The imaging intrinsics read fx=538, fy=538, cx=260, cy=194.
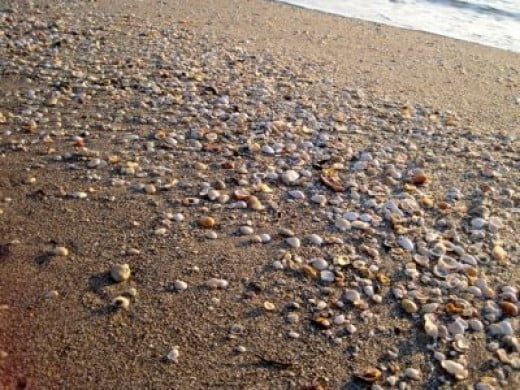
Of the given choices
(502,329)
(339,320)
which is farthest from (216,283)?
(502,329)

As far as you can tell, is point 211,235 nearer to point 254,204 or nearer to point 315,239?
point 254,204

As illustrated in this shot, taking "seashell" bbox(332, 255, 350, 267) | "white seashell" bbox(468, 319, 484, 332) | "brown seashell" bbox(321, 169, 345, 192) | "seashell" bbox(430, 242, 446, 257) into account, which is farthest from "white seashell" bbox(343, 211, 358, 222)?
"white seashell" bbox(468, 319, 484, 332)

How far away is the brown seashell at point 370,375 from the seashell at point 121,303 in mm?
1156

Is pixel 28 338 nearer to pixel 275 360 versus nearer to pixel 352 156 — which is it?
pixel 275 360

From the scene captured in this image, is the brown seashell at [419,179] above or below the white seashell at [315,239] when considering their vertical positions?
above

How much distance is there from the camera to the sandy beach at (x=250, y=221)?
8.16 ft

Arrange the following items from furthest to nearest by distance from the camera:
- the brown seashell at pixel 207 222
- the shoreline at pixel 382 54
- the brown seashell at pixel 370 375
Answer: the shoreline at pixel 382 54 → the brown seashell at pixel 207 222 → the brown seashell at pixel 370 375

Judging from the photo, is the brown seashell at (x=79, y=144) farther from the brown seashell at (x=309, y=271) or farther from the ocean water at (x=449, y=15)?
the ocean water at (x=449, y=15)

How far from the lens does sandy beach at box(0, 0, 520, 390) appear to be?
97.9 inches

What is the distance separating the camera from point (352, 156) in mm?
4152

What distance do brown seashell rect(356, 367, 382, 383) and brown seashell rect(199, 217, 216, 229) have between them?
4.27 feet

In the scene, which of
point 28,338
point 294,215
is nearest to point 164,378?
point 28,338

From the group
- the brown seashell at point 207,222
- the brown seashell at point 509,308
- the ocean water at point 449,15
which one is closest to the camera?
the brown seashell at point 509,308

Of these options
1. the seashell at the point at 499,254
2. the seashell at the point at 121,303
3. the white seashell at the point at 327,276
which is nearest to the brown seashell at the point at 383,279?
the white seashell at the point at 327,276
